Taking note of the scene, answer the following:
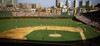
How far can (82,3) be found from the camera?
460 feet

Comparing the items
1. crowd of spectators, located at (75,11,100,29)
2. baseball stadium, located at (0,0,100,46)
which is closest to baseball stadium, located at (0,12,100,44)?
baseball stadium, located at (0,0,100,46)

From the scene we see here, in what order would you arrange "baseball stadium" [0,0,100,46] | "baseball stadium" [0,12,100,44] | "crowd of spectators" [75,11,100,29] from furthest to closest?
"crowd of spectators" [75,11,100,29] → "baseball stadium" [0,12,100,44] → "baseball stadium" [0,0,100,46]

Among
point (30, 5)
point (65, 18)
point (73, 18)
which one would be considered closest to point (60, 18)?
point (65, 18)

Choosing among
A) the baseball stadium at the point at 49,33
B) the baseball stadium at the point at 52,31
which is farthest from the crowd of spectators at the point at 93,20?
the baseball stadium at the point at 49,33

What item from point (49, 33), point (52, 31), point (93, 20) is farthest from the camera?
point (93, 20)

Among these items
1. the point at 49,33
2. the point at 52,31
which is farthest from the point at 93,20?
the point at 49,33

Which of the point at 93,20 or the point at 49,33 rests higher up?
the point at 93,20

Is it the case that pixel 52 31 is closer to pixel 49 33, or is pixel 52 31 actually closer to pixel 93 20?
pixel 49 33

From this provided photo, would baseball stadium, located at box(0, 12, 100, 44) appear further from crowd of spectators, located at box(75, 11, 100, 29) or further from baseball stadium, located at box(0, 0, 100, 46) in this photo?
crowd of spectators, located at box(75, 11, 100, 29)

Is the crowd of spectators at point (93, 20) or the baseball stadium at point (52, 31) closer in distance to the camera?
the baseball stadium at point (52, 31)

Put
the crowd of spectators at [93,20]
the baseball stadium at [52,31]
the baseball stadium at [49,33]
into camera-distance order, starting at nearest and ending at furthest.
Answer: the baseball stadium at [52,31]
the baseball stadium at [49,33]
the crowd of spectators at [93,20]

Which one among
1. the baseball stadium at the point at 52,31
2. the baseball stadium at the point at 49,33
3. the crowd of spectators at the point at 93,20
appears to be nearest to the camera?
the baseball stadium at the point at 52,31

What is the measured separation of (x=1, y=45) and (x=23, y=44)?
2216mm

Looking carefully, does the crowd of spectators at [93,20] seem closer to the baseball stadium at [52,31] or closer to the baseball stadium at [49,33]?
the baseball stadium at [52,31]
